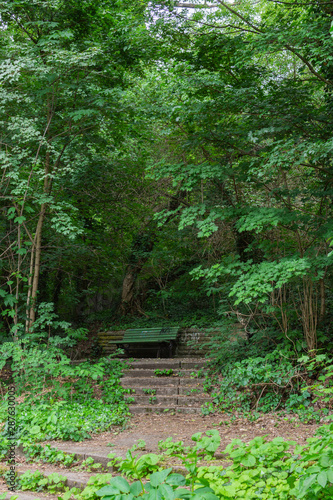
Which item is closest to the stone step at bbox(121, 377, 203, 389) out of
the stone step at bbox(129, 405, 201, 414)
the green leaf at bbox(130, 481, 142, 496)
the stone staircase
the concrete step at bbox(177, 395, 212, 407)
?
the stone staircase

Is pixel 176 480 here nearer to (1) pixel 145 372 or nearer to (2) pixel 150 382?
(2) pixel 150 382

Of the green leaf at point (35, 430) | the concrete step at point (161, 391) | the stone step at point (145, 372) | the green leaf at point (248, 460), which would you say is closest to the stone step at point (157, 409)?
the concrete step at point (161, 391)

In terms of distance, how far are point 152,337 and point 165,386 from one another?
1679mm

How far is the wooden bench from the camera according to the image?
814 cm

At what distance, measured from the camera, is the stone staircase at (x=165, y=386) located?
6055mm

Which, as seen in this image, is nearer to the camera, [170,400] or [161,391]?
[170,400]

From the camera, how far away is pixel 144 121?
23.9 feet

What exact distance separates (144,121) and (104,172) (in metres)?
1.67

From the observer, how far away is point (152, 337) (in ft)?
27.0

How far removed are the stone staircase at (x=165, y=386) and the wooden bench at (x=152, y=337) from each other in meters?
0.55

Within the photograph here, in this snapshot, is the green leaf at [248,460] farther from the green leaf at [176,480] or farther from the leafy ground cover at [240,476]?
the green leaf at [176,480]

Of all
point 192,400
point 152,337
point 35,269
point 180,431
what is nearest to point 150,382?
point 192,400

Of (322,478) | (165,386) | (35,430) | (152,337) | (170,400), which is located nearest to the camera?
(322,478)

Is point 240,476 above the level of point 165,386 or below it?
above
